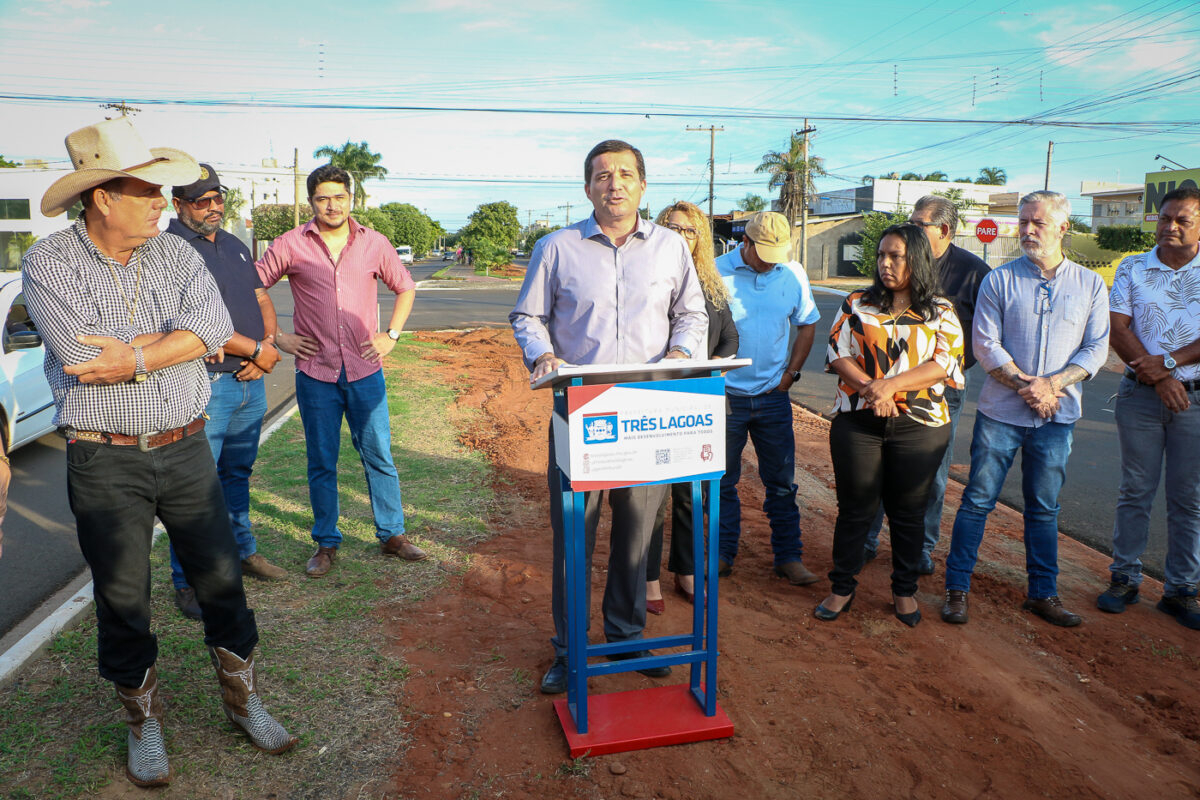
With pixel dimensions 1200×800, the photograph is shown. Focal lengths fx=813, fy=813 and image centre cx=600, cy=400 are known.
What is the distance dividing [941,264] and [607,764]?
3.60m

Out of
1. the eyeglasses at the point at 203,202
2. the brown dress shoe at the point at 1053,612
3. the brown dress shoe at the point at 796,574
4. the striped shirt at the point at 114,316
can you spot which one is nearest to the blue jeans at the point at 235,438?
the eyeglasses at the point at 203,202

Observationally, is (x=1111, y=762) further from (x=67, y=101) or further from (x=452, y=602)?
(x=67, y=101)

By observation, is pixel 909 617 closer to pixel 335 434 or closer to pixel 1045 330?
pixel 1045 330

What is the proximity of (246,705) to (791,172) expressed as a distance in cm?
5203

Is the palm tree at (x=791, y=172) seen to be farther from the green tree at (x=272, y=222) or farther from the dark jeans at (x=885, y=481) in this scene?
the dark jeans at (x=885, y=481)

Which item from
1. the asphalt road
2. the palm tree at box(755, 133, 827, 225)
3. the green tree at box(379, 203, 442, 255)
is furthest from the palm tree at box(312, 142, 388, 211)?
the asphalt road

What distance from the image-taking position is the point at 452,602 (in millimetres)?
4496

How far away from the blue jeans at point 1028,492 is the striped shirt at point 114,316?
389 centimetres

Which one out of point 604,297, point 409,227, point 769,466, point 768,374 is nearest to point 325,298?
point 604,297

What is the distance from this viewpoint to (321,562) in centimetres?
483

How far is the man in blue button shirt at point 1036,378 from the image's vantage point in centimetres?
438

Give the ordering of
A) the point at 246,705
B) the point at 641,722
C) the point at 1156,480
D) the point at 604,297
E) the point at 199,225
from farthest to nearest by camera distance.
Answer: the point at 1156,480, the point at 199,225, the point at 604,297, the point at 641,722, the point at 246,705

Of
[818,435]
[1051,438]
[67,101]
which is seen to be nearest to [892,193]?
[67,101]

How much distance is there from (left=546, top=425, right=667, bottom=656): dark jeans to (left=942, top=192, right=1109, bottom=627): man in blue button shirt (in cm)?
186
